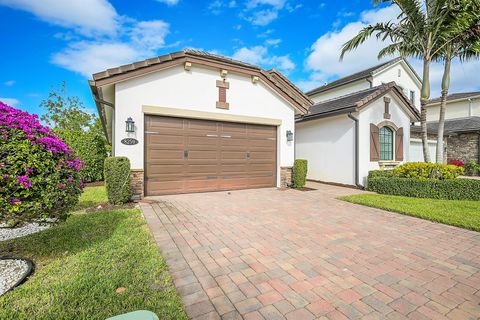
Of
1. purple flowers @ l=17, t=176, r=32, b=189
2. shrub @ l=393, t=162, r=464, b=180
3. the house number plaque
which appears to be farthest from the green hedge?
purple flowers @ l=17, t=176, r=32, b=189

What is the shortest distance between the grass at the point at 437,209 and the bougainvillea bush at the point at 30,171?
7.07 meters

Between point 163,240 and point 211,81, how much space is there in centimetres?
620

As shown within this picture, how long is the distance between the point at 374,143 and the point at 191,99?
8.55 m

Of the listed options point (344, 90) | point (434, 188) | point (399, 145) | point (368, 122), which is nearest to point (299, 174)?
point (368, 122)

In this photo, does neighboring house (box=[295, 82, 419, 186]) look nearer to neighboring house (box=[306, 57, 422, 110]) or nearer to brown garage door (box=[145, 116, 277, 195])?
brown garage door (box=[145, 116, 277, 195])

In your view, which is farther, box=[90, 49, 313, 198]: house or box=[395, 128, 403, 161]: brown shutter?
box=[395, 128, 403, 161]: brown shutter

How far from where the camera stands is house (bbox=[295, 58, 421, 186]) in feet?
33.2

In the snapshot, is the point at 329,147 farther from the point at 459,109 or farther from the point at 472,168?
the point at 459,109

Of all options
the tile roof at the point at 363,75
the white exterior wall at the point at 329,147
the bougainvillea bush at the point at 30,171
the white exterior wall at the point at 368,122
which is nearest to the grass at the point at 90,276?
the bougainvillea bush at the point at 30,171

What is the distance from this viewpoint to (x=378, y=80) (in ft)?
57.9

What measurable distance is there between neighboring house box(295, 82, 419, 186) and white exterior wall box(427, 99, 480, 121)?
571 inches

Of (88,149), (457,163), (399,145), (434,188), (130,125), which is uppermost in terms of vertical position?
(130,125)

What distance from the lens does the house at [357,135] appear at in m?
10.1

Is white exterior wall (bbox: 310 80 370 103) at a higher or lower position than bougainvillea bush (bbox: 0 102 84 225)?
higher
